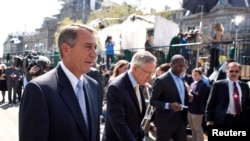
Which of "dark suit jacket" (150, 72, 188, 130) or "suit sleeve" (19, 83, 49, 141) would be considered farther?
"dark suit jacket" (150, 72, 188, 130)

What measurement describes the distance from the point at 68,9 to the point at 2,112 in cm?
8593

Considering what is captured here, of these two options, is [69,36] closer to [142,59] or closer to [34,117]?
[34,117]

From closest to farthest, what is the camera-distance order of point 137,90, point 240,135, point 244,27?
point 137,90 → point 240,135 → point 244,27

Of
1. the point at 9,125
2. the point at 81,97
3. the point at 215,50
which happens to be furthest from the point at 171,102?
the point at 9,125

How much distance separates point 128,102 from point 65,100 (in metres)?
1.54

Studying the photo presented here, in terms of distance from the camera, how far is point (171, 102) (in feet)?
17.4

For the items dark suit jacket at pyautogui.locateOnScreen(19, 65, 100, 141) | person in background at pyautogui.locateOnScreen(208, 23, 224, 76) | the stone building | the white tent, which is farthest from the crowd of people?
the stone building

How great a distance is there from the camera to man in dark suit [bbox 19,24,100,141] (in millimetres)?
2262

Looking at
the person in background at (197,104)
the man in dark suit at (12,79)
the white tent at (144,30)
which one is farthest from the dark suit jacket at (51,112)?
the man in dark suit at (12,79)

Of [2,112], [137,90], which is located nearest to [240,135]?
[137,90]

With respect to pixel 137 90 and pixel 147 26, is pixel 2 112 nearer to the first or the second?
pixel 147 26

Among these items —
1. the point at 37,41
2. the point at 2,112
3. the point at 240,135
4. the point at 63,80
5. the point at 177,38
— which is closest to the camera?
the point at 63,80

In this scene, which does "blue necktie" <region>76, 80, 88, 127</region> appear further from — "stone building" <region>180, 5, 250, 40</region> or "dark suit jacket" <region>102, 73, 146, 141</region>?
"stone building" <region>180, 5, 250, 40</region>

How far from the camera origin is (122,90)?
3885 mm
